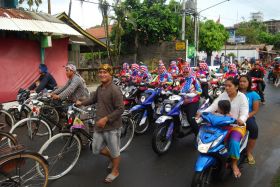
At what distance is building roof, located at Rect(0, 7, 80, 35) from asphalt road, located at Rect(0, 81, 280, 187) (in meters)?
5.84

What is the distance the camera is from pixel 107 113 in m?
4.39

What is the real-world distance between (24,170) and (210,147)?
2568 millimetres

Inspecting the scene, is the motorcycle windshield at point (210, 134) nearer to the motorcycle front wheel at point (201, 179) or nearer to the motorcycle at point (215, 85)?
the motorcycle front wheel at point (201, 179)

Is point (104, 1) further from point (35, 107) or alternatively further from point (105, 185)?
point (105, 185)

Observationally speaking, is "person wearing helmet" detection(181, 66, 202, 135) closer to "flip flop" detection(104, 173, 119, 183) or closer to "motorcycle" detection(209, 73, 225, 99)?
"flip flop" detection(104, 173, 119, 183)

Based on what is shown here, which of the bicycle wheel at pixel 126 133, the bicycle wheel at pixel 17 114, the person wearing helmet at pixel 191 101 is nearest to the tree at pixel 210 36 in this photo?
the person wearing helmet at pixel 191 101

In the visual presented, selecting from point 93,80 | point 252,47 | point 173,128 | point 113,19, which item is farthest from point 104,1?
point 252,47

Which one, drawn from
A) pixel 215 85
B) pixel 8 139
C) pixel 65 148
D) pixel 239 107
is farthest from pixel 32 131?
pixel 215 85

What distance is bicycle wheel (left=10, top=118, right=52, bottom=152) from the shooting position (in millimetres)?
5590

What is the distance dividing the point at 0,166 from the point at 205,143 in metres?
2.49

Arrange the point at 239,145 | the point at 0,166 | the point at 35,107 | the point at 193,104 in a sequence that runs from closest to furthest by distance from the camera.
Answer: the point at 0,166 → the point at 239,145 → the point at 35,107 → the point at 193,104

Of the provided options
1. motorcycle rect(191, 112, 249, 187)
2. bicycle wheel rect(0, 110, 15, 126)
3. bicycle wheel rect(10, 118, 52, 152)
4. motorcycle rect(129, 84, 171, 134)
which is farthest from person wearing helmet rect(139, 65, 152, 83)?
motorcycle rect(191, 112, 249, 187)

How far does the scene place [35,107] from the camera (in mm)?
6047

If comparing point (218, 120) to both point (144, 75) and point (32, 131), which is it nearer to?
point (32, 131)
